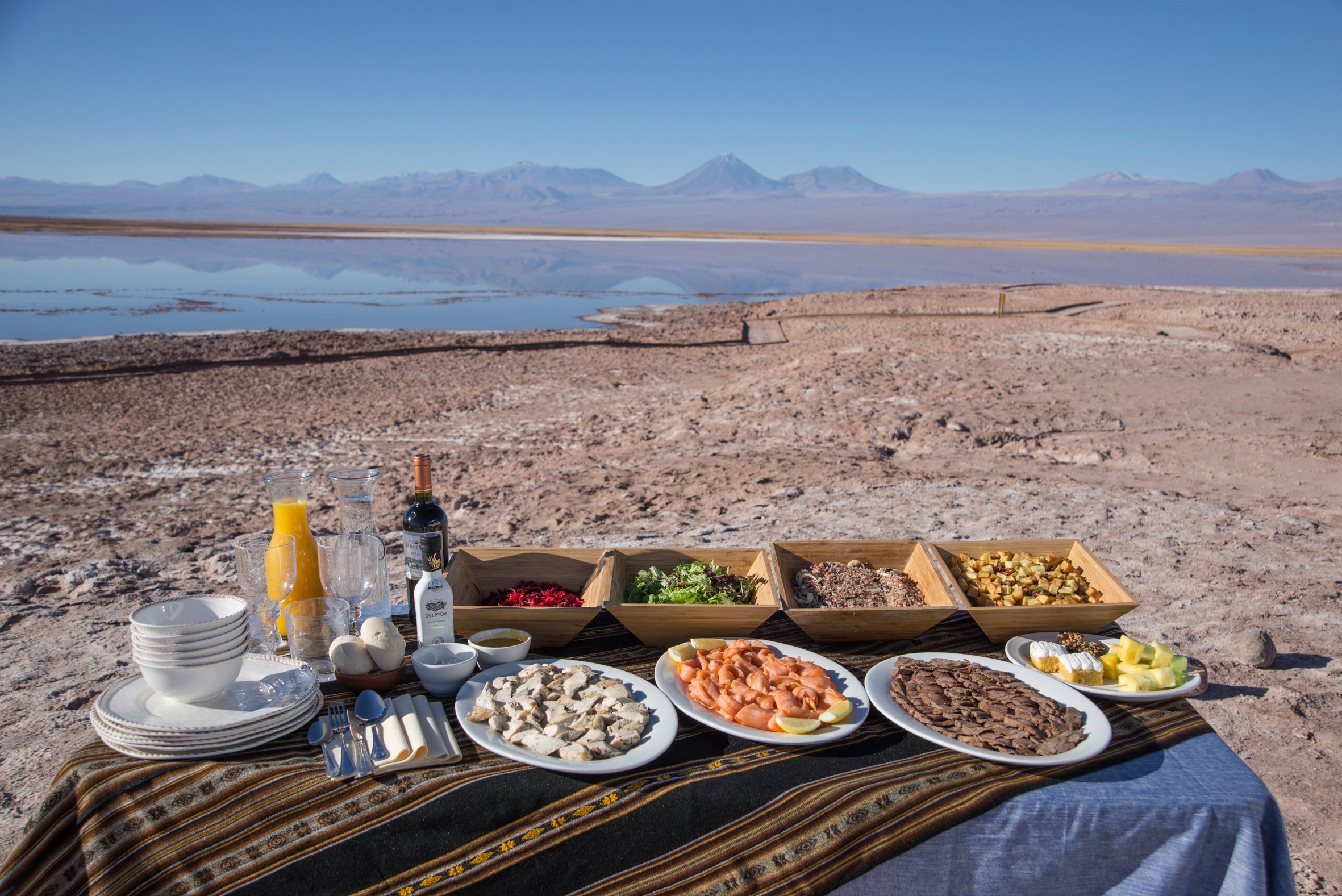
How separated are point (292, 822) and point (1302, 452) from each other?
7.96 meters

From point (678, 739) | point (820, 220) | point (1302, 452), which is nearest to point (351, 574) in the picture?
point (678, 739)

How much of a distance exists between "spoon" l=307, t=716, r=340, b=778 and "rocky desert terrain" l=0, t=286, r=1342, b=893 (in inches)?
61.7

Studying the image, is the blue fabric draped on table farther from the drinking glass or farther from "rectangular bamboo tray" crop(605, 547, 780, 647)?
the drinking glass

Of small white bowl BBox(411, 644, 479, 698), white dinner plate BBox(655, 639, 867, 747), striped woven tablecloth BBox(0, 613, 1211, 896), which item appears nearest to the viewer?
striped woven tablecloth BBox(0, 613, 1211, 896)

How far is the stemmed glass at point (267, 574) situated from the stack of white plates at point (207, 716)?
14 centimetres

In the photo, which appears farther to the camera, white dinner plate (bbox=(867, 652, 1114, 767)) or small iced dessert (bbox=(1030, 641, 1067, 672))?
small iced dessert (bbox=(1030, 641, 1067, 672))

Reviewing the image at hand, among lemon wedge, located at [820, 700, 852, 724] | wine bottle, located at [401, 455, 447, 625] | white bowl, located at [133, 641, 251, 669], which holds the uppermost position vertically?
wine bottle, located at [401, 455, 447, 625]

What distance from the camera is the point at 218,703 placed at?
5.57 feet

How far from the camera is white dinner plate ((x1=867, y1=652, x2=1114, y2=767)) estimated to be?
1600mm

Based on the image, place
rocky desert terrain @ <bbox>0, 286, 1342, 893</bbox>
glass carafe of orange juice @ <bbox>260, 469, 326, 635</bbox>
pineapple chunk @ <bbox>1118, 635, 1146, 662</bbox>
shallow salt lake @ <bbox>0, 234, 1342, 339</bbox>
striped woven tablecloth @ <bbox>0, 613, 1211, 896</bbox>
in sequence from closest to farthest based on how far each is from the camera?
1. striped woven tablecloth @ <bbox>0, 613, 1211, 896</bbox>
2. pineapple chunk @ <bbox>1118, 635, 1146, 662</bbox>
3. glass carafe of orange juice @ <bbox>260, 469, 326, 635</bbox>
4. rocky desert terrain @ <bbox>0, 286, 1342, 893</bbox>
5. shallow salt lake @ <bbox>0, 234, 1342, 339</bbox>

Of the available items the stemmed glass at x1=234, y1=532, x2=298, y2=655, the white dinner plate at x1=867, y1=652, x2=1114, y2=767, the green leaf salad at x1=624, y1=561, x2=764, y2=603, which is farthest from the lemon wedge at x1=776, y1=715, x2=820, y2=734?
the stemmed glass at x1=234, y1=532, x2=298, y2=655

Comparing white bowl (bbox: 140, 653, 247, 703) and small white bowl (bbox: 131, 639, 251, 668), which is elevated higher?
small white bowl (bbox: 131, 639, 251, 668)

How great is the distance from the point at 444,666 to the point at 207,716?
0.45 metres

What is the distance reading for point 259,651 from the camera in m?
2.01
